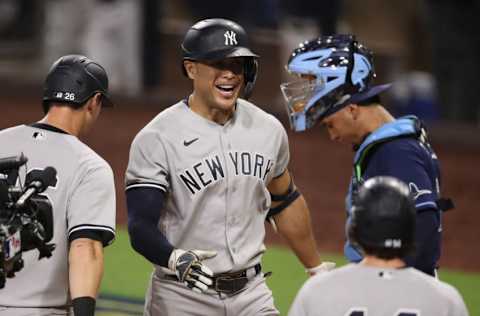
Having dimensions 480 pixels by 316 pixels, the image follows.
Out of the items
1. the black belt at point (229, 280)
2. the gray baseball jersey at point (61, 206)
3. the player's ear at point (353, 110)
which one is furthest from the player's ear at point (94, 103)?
the player's ear at point (353, 110)

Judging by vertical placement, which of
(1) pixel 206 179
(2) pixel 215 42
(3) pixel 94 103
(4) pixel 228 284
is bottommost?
(4) pixel 228 284

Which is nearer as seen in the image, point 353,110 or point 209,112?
point 353,110

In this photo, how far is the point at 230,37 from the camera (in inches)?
215

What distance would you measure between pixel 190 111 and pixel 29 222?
42.0 inches

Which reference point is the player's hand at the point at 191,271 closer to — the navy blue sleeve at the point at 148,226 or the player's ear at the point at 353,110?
the navy blue sleeve at the point at 148,226

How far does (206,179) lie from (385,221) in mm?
1569

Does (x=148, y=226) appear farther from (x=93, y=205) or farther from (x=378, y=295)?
(x=378, y=295)

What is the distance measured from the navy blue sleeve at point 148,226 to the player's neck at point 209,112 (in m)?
0.46

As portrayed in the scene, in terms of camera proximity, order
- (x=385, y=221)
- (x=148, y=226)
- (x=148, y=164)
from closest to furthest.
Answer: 1. (x=385, y=221)
2. (x=148, y=226)
3. (x=148, y=164)

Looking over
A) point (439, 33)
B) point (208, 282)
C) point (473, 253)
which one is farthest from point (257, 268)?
point (439, 33)

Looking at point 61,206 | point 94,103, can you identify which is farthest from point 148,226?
point 94,103

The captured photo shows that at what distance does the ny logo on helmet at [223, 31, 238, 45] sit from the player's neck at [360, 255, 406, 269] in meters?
1.68

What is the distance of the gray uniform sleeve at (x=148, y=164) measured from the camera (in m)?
5.32

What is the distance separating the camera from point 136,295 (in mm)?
8891
